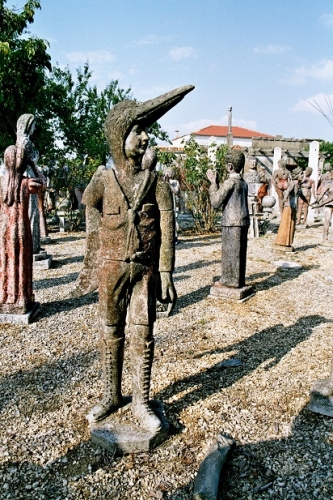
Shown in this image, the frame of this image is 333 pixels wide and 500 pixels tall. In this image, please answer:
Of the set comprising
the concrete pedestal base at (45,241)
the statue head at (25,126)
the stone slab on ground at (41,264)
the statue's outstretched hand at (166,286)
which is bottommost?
the stone slab on ground at (41,264)

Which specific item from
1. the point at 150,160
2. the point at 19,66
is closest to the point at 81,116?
the point at 19,66

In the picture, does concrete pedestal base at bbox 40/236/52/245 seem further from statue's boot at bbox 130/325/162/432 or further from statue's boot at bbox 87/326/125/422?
statue's boot at bbox 130/325/162/432

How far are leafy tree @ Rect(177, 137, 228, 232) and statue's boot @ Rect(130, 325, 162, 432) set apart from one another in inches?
403

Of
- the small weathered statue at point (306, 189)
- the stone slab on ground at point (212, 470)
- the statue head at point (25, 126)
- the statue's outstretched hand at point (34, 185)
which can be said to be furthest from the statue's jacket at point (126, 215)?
the small weathered statue at point (306, 189)

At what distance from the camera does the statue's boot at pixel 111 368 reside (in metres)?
3.04

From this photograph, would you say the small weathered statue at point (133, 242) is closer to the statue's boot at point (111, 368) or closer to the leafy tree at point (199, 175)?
the statue's boot at point (111, 368)

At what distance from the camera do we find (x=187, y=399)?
3793 mm

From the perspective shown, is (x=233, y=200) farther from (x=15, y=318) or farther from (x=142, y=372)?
(x=142, y=372)

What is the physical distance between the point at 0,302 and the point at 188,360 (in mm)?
2726

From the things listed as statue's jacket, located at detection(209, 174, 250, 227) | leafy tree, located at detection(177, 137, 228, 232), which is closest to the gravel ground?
statue's jacket, located at detection(209, 174, 250, 227)

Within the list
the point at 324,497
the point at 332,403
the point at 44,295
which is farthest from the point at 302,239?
the point at 324,497

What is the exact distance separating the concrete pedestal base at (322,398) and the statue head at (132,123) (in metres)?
2.61

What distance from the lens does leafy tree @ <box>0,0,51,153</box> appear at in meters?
11.6

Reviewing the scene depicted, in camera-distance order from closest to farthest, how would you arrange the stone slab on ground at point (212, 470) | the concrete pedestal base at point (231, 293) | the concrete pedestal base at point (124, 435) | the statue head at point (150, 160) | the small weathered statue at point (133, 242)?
the stone slab on ground at point (212, 470) → the small weathered statue at point (133, 242) → the concrete pedestal base at point (124, 435) → the statue head at point (150, 160) → the concrete pedestal base at point (231, 293)
